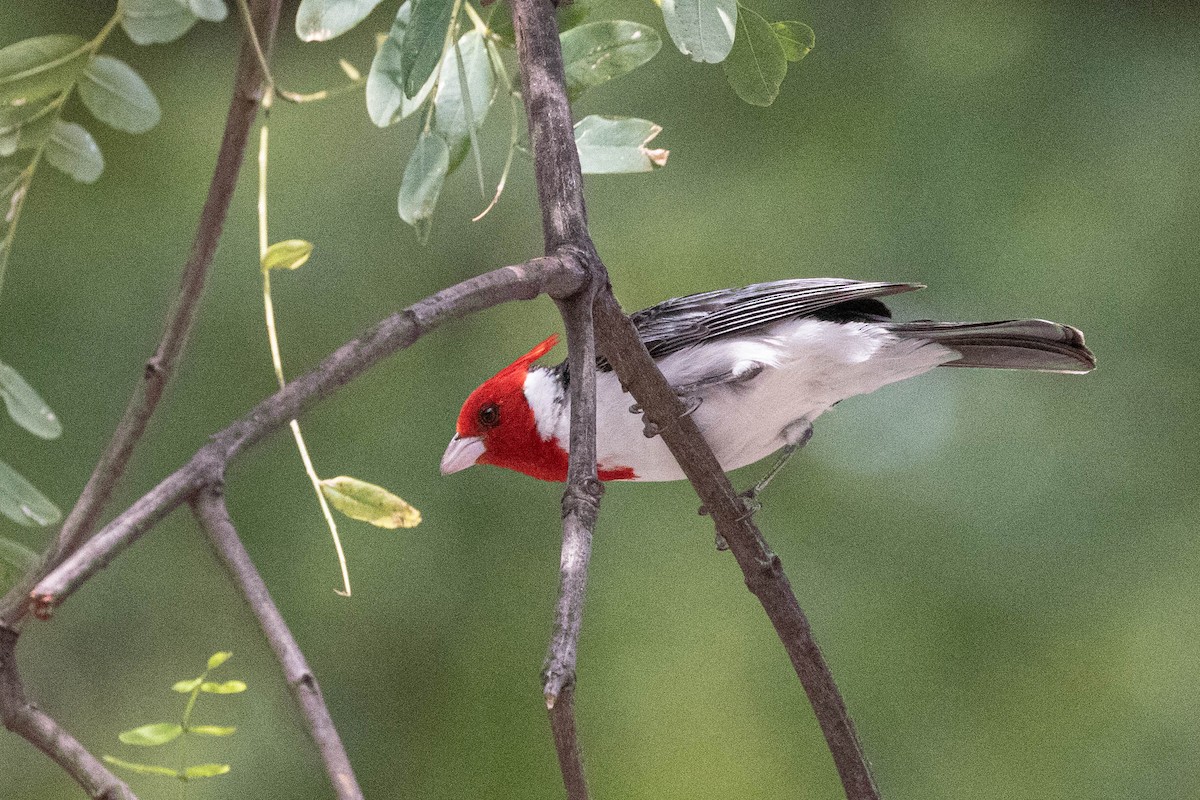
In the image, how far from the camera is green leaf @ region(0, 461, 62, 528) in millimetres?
1065

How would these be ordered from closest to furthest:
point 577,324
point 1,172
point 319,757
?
point 319,757 < point 577,324 < point 1,172

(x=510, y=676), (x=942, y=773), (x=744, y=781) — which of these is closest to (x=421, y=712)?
(x=510, y=676)

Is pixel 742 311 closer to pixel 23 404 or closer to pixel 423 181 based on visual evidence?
pixel 423 181

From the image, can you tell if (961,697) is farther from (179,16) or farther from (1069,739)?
(179,16)

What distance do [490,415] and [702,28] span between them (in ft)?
3.17

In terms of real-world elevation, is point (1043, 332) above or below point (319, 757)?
below

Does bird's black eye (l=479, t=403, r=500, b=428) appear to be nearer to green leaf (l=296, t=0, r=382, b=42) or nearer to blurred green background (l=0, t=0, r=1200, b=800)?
green leaf (l=296, t=0, r=382, b=42)

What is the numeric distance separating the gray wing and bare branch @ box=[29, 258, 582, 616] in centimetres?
99

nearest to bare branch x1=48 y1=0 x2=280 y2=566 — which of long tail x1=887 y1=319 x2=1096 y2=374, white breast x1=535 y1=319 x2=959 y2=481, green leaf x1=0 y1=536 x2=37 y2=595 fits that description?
green leaf x1=0 y1=536 x2=37 y2=595

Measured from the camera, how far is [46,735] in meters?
0.86

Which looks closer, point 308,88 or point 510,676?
point 510,676

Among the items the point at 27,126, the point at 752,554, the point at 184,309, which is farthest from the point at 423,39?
the point at 752,554

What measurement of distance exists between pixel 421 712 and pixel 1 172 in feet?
6.97

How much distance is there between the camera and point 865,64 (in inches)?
139
